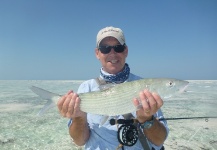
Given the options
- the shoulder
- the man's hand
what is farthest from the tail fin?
the shoulder

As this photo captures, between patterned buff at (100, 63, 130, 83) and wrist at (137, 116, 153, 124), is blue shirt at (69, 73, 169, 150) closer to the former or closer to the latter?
wrist at (137, 116, 153, 124)

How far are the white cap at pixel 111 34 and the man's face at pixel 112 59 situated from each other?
0.06m

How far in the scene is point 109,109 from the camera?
10.3ft

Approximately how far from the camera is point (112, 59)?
3.69 metres

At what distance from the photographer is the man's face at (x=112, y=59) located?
12.1ft

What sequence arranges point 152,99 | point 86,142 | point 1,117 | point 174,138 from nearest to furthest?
point 152,99
point 86,142
point 174,138
point 1,117

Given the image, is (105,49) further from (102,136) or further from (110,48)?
(102,136)

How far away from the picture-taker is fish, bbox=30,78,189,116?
3107 millimetres

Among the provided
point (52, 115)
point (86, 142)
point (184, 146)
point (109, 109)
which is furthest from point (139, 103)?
point (52, 115)

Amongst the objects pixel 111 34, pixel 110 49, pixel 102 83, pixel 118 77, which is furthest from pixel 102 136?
pixel 111 34

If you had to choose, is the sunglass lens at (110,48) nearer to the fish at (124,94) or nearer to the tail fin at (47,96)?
the fish at (124,94)

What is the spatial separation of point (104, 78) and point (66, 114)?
0.78 meters

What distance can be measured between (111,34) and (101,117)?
1.20m

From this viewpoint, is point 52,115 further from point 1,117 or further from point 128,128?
point 128,128
